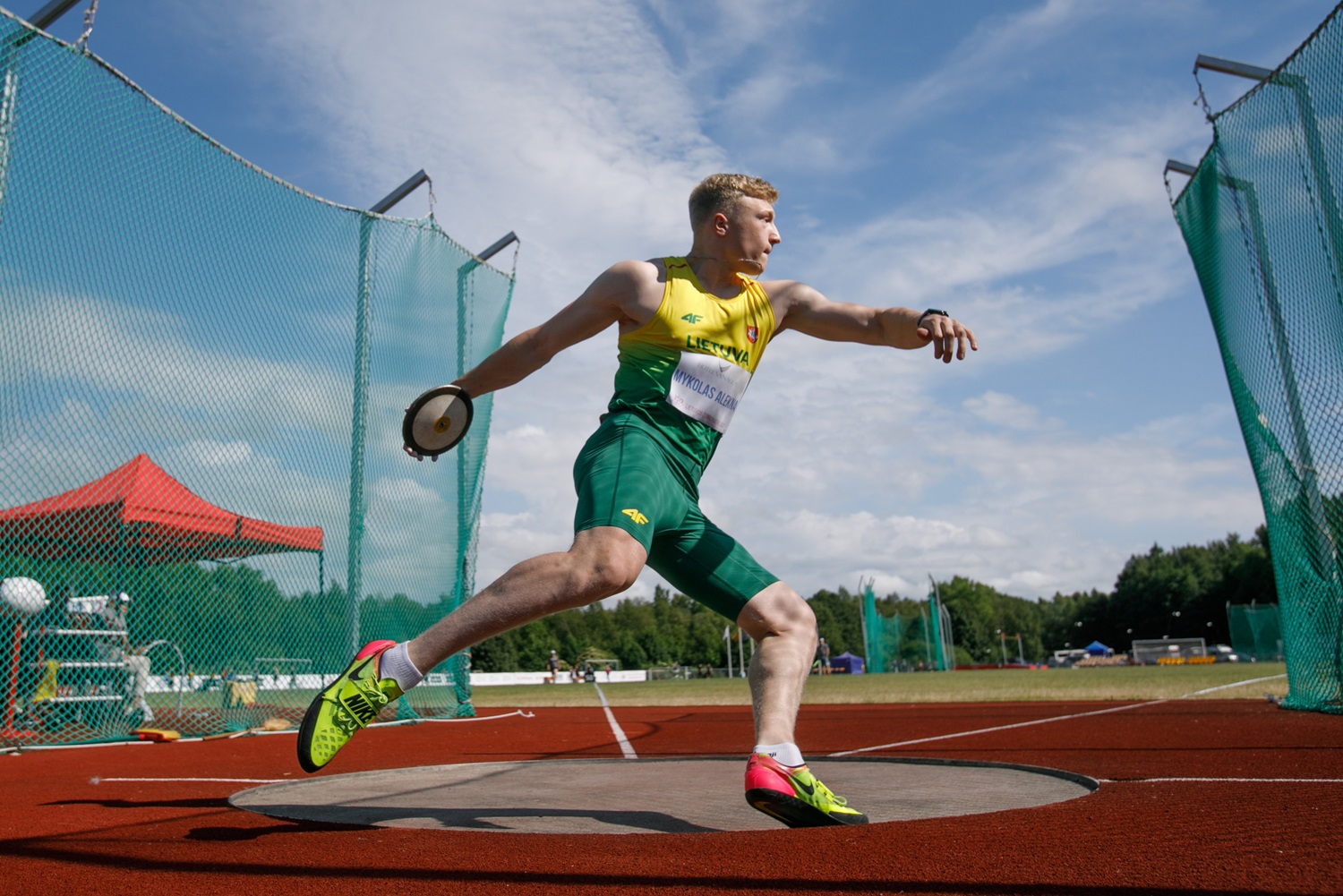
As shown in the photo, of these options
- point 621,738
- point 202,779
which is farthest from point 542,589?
point 621,738

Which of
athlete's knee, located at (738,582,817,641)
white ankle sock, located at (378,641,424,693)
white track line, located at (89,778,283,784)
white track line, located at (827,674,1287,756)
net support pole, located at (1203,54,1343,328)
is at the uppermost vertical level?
net support pole, located at (1203,54,1343,328)

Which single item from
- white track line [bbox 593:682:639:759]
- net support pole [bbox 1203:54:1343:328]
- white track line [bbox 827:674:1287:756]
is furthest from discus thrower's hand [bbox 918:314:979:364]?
net support pole [bbox 1203:54:1343:328]

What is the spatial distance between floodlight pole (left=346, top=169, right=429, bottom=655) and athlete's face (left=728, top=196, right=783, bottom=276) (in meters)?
6.38

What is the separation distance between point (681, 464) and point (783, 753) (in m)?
0.94

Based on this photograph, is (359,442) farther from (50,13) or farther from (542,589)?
(542,589)

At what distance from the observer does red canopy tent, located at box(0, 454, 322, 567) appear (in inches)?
259

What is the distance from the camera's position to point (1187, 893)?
171 centimetres

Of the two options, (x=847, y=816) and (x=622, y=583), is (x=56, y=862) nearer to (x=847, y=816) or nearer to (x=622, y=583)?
(x=622, y=583)

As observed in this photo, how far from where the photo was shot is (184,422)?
7.20 meters

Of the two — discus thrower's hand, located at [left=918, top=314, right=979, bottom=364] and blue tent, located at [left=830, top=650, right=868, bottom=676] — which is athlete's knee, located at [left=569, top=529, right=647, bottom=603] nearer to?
discus thrower's hand, located at [left=918, top=314, right=979, bottom=364]

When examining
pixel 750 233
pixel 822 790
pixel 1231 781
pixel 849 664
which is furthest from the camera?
pixel 849 664

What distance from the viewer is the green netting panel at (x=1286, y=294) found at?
21.9 feet

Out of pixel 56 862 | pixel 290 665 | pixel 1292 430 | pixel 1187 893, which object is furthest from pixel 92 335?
pixel 1292 430

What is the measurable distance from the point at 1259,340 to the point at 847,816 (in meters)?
6.97
